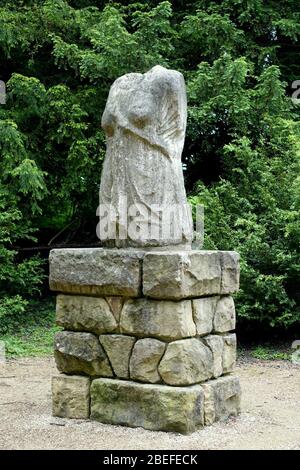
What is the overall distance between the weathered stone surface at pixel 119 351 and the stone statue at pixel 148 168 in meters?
0.74

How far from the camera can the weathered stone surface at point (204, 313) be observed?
5.62 meters

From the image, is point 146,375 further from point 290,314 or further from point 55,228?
point 55,228

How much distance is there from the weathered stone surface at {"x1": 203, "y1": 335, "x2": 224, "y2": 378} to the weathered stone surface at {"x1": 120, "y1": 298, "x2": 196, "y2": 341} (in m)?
0.24

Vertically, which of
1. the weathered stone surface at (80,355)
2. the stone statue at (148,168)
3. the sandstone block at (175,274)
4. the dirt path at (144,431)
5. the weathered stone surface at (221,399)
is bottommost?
the dirt path at (144,431)

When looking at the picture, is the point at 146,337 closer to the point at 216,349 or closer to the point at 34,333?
the point at 216,349

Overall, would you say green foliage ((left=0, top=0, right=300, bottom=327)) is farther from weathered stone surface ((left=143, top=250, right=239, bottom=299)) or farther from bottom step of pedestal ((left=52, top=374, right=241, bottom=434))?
weathered stone surface ((left=143, top=250, right=239, bottom=299))

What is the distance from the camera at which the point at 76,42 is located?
11883 mm

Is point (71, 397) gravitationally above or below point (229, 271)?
below

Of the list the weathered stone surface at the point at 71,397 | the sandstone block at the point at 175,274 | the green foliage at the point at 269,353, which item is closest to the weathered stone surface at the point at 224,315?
the sandstone block at the point at 175,274

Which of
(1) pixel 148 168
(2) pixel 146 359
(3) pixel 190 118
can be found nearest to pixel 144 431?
(2) pixel 146 359

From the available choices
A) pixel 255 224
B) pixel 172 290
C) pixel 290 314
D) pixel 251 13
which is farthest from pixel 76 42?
pixel 172 290

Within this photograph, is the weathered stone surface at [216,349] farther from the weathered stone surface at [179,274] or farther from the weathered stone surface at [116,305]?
the weathered stone surface at [116,305]

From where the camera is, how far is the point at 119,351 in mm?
5660

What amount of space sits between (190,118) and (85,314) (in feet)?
19.1
